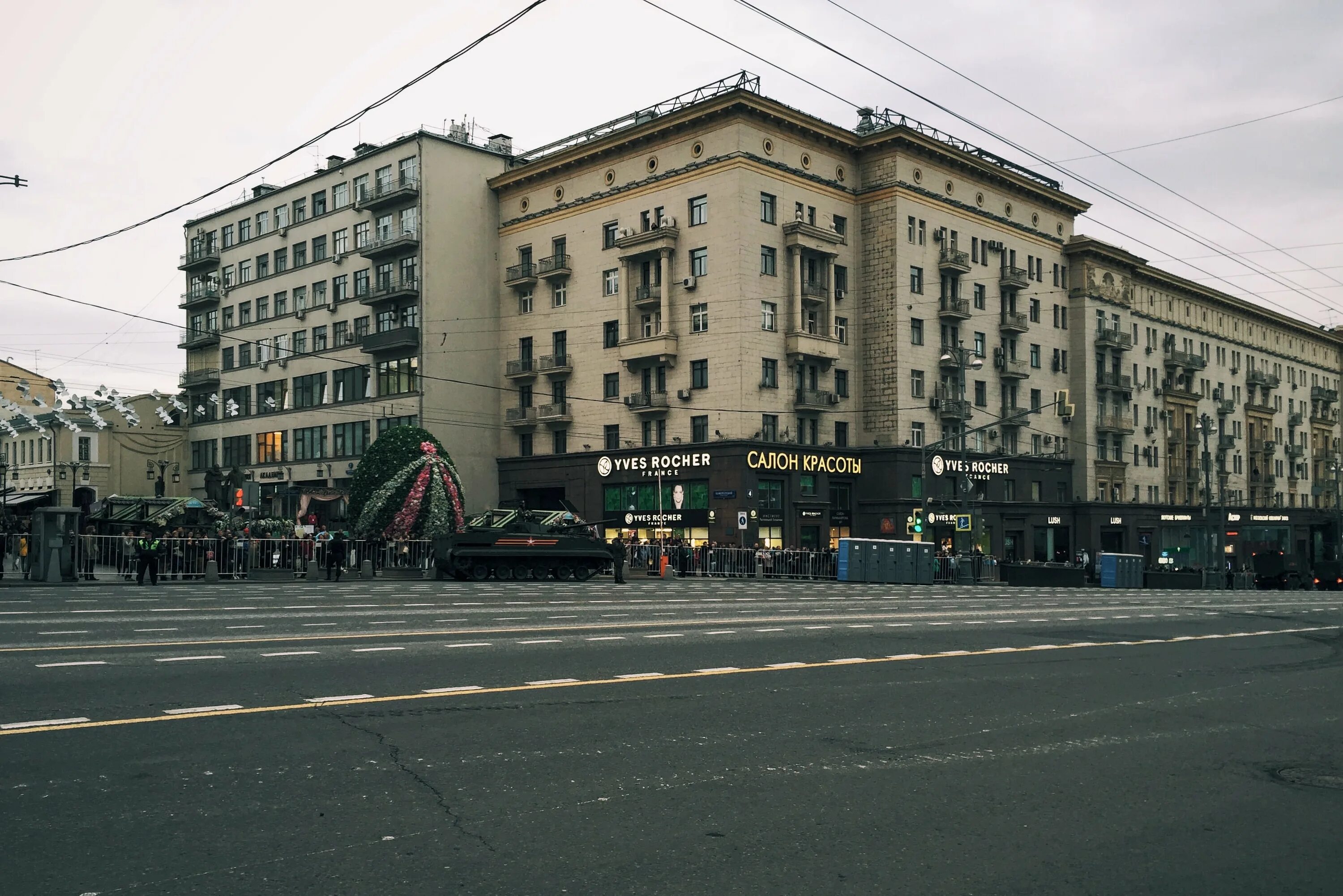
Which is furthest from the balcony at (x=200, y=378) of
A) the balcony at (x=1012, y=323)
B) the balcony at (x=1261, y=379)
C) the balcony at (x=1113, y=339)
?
the balcony at (x=1261, y=379)

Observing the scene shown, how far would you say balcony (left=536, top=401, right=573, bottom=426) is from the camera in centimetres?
6000

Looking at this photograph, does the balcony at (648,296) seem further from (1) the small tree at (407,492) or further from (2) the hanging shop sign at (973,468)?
(2) the hanging shop sign at (973,468)

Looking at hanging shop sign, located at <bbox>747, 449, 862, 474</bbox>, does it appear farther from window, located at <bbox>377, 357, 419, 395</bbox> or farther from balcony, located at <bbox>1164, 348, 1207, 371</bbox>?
balcony, located at <bbox>1164, 348, 1207, 371</bbox>

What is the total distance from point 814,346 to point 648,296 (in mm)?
8340

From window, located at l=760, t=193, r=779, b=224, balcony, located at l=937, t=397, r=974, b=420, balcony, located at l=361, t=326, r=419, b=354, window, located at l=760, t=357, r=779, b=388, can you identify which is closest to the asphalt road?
window, located at l=760, t=357, r=779, b=388

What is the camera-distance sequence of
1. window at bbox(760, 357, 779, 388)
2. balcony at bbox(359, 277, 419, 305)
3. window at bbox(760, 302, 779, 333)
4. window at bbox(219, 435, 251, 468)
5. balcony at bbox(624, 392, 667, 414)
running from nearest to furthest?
window at bbox(760, 302, 779, 333) → window at bbox(760, 357, 779, 388) → balcony at bbox(624, 392, 667, 414) → balcony at bbox(359, 277, 419, 305) → window at bbox(219, 435, 251, 468)

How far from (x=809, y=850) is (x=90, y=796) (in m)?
3.97

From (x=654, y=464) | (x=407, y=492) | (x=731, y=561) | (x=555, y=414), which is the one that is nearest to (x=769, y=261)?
(x=654, y=464)

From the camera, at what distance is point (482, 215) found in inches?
2515

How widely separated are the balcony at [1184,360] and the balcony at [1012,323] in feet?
66.0

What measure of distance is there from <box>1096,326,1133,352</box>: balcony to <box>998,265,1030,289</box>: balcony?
9.46 meters

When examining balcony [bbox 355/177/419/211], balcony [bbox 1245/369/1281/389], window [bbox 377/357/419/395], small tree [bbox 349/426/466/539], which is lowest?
small tree [bbox 349/426/466/539]

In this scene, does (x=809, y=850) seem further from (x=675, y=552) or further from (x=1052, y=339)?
(x=1052, y=339)

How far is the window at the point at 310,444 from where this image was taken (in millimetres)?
68312
